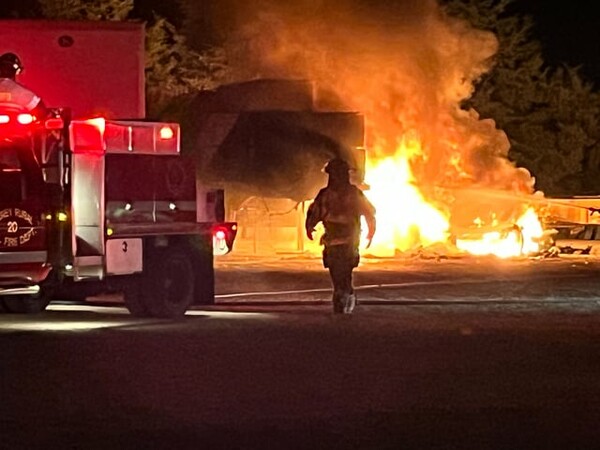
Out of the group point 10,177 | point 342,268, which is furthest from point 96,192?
point 342,268

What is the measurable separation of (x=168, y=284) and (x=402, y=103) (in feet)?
62.7

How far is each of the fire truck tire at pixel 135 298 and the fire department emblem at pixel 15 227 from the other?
198cm

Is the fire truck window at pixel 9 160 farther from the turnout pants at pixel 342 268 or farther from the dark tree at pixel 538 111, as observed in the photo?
the dark tree at pixel 538 111

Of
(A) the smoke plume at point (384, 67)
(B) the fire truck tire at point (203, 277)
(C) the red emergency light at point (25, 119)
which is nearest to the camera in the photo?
(C) the red emergency light at point (25, 119)

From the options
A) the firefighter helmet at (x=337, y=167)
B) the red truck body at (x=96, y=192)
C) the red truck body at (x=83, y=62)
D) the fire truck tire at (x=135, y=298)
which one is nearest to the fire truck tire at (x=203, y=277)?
the red truck body at (x=96, y=192)

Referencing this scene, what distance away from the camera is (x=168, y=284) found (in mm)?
17547

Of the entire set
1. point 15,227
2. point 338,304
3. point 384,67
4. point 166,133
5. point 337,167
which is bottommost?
point 338,304

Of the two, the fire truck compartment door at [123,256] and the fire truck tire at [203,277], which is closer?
the fire truck compartment door at [123,256]

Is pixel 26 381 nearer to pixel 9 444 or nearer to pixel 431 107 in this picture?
pixel 9 444

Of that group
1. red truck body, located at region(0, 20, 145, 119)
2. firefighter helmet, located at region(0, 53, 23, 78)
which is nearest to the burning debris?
red truck body, located at region(0, 20, 145, 119)

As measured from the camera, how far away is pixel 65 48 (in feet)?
62.2

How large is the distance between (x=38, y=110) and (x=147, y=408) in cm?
650

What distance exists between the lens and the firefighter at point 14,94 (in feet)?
52.2

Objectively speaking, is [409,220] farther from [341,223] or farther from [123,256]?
[123,256]
